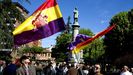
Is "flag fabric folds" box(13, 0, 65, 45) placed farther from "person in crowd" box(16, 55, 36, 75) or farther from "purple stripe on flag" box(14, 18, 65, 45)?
"person in crowd" box(16, 55, 36, 75)

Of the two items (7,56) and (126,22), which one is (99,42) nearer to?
(126,22)

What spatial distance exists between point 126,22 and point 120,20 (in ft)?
4.86

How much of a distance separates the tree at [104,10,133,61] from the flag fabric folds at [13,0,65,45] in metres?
52.3

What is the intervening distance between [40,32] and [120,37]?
54477 millimetres

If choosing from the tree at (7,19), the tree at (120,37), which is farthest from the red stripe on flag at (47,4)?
the tree at (120,37)

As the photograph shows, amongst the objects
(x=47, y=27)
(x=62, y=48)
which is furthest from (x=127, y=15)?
(x=47, y=27)

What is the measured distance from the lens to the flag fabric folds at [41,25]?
1306cm

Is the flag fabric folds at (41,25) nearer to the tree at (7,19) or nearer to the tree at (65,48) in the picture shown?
the tree at (7,19)

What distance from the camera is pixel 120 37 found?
67312 mm

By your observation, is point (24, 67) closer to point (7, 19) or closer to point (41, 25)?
point (41, 25)

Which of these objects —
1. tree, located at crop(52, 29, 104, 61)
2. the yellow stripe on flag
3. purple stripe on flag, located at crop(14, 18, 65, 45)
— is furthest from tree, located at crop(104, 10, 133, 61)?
purple stripe on flag, located at crop(14, 18, 65, 45)

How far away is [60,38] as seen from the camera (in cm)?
8988

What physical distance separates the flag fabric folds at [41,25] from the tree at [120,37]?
5235 centimetres

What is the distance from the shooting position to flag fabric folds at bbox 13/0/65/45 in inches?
514
